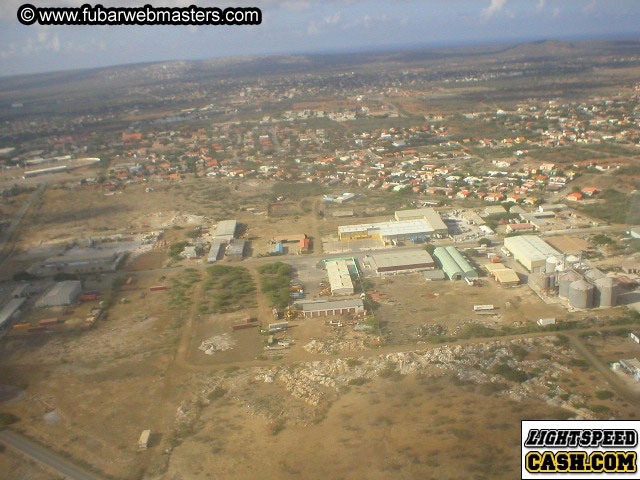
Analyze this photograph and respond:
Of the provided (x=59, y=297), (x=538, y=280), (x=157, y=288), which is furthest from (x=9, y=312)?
(x=538, y=280)

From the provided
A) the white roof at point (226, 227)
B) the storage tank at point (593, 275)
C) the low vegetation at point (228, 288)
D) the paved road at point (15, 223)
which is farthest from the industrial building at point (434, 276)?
the paved road at point (15, 223)

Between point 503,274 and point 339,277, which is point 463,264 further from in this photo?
point 339,277

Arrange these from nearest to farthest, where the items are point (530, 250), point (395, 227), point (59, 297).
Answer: point (59, 297), point (530, 250), point (395, 227)

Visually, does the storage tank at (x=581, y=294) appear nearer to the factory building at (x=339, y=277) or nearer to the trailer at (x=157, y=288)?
the factory building at (x=339, y=277)

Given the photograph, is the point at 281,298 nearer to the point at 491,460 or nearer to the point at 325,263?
the point at 325,263

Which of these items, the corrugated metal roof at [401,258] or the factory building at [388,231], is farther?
the factory building at [388,231]

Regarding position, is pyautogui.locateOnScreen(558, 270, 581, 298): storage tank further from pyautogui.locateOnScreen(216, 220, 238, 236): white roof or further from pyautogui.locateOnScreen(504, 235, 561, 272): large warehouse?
pyautogui.locateOnScreen(216, 220, 238, 236): white roof
